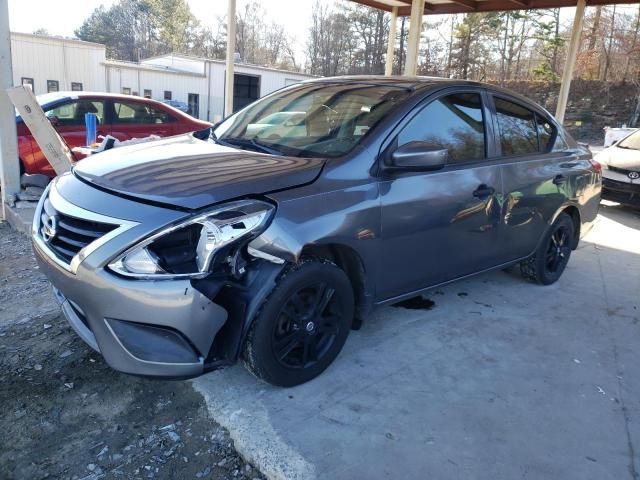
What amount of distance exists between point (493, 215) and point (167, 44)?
6459cm

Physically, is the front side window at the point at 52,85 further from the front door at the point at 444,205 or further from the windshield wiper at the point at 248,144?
the front door at the point at 444,205

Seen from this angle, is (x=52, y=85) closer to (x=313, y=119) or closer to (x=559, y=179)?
(x=313, y=119)

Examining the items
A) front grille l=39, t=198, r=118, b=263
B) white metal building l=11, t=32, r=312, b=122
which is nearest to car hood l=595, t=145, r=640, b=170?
front grille l=39, t=198, r=118, b=263

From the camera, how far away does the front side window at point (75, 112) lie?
7.45 m

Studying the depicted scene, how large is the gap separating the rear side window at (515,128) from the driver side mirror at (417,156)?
1.11 m

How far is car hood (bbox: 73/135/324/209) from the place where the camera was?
228cm

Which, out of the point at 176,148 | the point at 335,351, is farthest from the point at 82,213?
the point at 335,351

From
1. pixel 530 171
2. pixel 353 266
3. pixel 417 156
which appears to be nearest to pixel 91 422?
pixel 353 266

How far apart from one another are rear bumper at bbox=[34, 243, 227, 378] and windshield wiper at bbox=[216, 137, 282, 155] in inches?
44.6

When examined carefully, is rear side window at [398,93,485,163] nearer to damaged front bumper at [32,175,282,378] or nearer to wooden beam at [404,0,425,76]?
damaged front bumper at [32,175,282,378]

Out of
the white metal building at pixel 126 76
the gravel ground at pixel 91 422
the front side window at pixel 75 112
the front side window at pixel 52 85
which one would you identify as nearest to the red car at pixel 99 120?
the front side window at pixel 75 112

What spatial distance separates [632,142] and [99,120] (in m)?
8.78

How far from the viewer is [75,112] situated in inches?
300

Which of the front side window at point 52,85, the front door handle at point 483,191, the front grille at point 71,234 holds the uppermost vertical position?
the front side window at point 52,85
